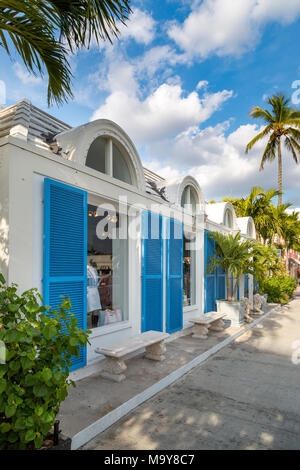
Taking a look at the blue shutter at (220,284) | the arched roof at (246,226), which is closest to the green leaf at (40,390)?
the blue shutter at (220,284)

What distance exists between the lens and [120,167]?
5520 millimetres

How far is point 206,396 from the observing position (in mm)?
3777

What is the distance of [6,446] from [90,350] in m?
2.64

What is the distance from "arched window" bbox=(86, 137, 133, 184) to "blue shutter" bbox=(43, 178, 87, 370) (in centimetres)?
91

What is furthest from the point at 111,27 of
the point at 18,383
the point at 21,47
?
the point at 18,383

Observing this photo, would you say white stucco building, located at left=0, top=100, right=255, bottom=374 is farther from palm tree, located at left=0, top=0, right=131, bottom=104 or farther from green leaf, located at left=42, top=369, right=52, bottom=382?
green leaf, located at left=42, top=369, right=52, bottom=382

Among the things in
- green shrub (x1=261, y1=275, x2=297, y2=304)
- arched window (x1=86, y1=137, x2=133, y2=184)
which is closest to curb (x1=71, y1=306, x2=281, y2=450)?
arched window (x1=86, y1=137, x2=133, y2=184)

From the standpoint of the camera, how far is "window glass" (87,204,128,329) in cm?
503

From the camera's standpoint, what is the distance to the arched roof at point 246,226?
1242cm

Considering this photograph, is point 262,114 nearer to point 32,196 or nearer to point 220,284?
point 220,284

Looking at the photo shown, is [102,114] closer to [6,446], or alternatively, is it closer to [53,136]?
[53,136]

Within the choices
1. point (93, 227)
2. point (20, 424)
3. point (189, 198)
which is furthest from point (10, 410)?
point (189, 198)

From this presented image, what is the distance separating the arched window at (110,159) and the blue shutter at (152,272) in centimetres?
92
